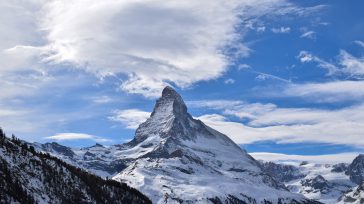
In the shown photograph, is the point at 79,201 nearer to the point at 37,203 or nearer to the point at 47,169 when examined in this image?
the point at 47,169

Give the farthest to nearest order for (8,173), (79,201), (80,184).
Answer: (80,184)
(79,201)
(8,173)

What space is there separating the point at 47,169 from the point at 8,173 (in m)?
24.7

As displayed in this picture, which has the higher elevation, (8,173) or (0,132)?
(0,132)

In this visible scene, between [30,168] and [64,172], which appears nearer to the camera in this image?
[30,168]

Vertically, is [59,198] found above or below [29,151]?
below

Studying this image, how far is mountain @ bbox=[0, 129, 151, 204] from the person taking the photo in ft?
481

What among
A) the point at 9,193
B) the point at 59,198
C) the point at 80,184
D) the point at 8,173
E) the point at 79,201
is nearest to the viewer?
the point at 9,193

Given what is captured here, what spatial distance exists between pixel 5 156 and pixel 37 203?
19133mm

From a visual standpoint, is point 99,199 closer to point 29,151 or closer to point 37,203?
point 29,151

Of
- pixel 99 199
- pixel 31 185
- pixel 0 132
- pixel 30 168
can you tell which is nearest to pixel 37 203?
pixel 31 185

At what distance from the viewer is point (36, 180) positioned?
163875mm

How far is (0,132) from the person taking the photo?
17162 cm

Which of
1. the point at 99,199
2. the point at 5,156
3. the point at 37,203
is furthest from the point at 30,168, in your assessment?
the point at 99,199

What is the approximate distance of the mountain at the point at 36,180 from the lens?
146750 millimetres
